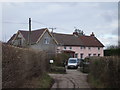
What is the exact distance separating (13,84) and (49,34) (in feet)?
146

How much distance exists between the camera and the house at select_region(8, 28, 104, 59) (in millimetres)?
52812

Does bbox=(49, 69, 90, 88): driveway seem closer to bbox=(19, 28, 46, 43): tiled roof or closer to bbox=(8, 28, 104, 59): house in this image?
bbox=(8, 28, 104, 59): house

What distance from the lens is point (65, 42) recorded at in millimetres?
64625

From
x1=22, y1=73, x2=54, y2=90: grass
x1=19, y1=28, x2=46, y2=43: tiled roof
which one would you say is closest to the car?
x1=19, y1=28, x2=46, y2=43: tiled roof

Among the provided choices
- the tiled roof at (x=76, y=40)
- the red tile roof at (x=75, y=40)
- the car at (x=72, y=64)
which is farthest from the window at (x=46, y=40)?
the car at (x=72, y=64)

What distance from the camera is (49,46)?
5447cm

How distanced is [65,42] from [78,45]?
423 centimetres

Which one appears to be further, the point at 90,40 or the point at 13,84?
the point at 90,40

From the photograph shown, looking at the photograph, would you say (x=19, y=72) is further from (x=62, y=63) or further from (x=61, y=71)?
(x=62, y=63)

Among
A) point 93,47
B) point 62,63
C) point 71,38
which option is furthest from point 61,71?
point 93,47

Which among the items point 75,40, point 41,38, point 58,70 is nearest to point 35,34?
point 41,38

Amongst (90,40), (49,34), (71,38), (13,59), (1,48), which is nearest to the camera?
(1,48)

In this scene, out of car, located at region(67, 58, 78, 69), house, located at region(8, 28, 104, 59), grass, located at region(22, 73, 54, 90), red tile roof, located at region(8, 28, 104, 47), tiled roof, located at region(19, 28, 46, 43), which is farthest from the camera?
red tile roof, located at region(8, 28, 104, 47)

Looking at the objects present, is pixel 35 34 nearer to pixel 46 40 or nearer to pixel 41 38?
pixel 41 38
